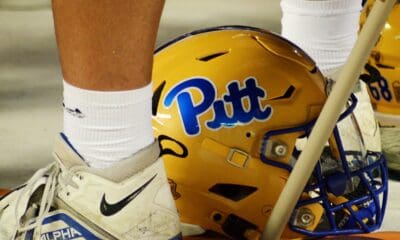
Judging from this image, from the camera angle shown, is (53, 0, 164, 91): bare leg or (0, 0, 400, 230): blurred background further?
(0, 0, 400, 230): blurred background

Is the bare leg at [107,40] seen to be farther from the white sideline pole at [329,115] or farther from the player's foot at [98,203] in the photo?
the white sideline pole at [329,115]

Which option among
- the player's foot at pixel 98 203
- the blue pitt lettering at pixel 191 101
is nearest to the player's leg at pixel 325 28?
the blue pitt lettering at pixel 191 101

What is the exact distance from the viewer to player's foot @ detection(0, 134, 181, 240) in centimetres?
98

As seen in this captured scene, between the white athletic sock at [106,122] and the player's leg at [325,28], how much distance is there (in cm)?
39

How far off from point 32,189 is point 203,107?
248 millimetres

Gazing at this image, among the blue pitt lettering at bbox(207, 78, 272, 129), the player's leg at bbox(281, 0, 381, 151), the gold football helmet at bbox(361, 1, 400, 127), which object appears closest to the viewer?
→ the blue pitt lettering at bbox(207, 78, 272, 129)

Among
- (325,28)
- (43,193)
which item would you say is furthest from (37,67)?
(43,193)

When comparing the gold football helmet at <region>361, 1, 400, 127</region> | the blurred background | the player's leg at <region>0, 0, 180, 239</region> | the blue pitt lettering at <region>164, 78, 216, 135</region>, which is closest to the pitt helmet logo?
the blue pitt lettering at <region>164, 78, 216, 135</region>

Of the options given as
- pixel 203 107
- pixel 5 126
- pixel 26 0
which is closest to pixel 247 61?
pixel 203 107

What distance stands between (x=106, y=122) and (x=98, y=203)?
99 mm

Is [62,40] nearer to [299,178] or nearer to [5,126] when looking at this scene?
[299,178]

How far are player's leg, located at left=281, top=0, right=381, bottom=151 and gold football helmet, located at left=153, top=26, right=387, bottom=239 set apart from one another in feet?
0.39

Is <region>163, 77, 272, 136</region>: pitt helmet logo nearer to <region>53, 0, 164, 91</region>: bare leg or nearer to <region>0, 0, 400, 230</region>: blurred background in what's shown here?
<region>53, 0, 164, 91</region>: bare leg

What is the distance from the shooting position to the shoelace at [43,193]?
3.29ft
